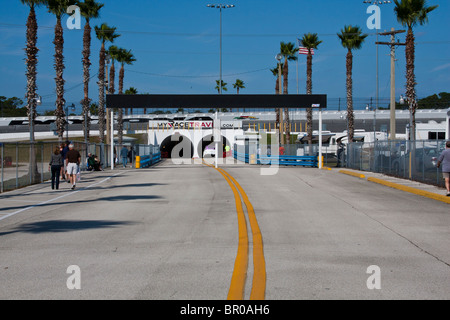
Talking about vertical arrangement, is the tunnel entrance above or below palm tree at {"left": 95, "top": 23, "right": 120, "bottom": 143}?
below

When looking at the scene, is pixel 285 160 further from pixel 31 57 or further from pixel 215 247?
pixel 215 247

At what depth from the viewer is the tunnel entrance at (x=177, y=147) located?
68250mm

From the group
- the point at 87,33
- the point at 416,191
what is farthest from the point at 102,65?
the point at 416,191

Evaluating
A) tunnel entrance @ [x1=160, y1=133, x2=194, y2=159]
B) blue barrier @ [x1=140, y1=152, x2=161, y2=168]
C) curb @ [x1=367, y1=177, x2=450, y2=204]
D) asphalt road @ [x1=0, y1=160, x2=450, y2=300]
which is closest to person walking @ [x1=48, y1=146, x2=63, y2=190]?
asphalt road @ [x1=0, y1=160, x2=450, y2=300]

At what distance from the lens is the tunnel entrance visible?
68.2 m

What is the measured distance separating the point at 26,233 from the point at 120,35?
45.4m

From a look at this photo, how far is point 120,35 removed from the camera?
52719mm

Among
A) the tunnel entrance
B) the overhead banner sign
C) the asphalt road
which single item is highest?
the overhead banner sign

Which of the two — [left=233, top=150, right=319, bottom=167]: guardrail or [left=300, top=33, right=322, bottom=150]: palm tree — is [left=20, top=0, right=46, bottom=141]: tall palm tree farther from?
[left=300, top=33, right=322, bottom=150]: palm tree

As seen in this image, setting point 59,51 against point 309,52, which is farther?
point 309,52

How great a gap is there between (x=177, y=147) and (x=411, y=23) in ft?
142

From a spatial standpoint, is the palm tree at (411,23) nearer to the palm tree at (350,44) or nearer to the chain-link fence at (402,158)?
the chain-link fence at (402,158)

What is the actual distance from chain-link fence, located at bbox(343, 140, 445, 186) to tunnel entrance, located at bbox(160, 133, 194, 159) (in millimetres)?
36463

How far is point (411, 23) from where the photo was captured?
34062 millimetres
